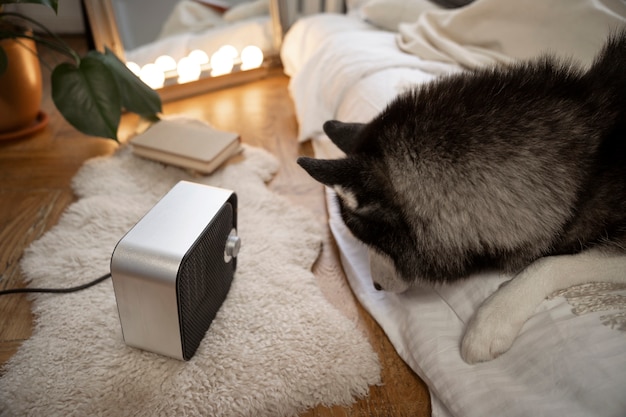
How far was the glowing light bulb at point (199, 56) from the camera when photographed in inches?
77.4

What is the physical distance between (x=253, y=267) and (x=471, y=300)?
52cm

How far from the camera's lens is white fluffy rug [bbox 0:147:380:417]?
2.60 ft

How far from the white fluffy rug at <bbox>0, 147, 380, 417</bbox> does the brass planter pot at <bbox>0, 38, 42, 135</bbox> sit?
65cm

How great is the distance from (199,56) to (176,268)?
1.55m

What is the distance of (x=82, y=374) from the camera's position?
2.70 feet

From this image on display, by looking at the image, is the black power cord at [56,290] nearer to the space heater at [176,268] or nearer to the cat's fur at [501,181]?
the space heater at [176,268]

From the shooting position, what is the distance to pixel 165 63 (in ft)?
6.27

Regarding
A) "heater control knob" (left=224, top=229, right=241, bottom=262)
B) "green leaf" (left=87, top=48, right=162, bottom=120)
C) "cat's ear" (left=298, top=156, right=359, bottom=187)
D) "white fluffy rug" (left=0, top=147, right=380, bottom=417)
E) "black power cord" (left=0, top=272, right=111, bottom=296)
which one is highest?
"cat's ear" (left=298, top=156, right=359, bottom=187)

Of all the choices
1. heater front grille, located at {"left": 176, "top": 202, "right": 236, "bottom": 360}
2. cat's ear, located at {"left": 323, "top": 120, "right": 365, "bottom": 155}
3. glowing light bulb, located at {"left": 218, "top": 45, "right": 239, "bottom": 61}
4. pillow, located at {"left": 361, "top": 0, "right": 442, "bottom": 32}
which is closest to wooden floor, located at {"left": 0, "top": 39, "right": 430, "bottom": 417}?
glowing light bulb, located at {"left": 218, "top": 45, "right": 239, "bottom": 61}

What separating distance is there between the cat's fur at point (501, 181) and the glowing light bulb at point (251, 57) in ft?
4.90

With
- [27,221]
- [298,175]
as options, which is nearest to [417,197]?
[298,175]

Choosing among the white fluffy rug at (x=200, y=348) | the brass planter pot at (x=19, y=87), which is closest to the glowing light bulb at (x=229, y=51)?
the brass planter pot at (x=19, y=87)

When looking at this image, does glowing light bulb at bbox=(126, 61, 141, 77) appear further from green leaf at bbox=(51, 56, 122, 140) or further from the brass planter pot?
green leaf at bbox=(51, 56, 122, 140)

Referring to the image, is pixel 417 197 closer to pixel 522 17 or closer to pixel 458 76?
pixel 458 76
